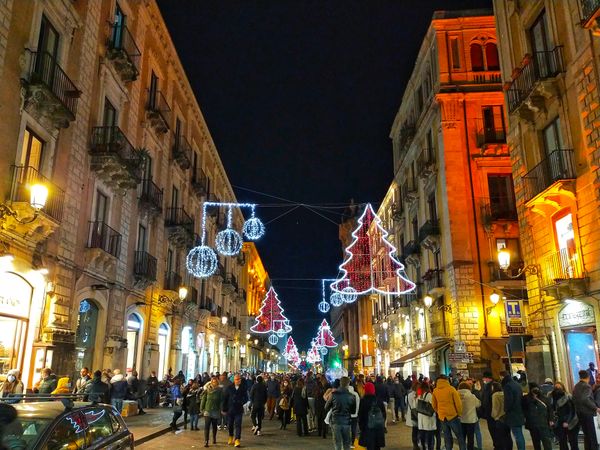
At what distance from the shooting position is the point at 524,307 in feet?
88.0

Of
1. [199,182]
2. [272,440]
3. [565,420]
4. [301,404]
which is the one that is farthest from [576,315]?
[199,182]

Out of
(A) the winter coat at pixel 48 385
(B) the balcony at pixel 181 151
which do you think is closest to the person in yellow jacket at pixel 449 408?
(A) the winter coat at pixel 48 385

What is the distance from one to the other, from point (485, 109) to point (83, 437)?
2853cm

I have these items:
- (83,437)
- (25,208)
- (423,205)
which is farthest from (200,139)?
(83,437)

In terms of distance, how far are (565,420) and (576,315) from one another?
16.2 feet

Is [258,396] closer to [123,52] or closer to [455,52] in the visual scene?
[123,52]

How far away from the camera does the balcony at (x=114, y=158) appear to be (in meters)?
18.4

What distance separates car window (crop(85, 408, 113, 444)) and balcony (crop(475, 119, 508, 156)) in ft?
84.6

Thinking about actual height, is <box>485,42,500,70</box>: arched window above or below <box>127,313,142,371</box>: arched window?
above

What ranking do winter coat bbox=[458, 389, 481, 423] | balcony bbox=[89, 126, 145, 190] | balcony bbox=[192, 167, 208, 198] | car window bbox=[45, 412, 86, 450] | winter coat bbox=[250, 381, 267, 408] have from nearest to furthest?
car window bbox=[45, 412, 86, 450], winter coat bbox=[458, 389, 481, 423], winter coat bbox=[250, 381, 267, 408], balcony bbox=[89, 126, 145, 190], balcony bbox=[192, 167, 208, 198]

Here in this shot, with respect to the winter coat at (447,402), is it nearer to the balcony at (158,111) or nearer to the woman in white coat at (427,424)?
the woman in white coat at (427,424)

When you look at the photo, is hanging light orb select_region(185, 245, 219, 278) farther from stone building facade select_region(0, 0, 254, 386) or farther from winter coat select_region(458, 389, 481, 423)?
winter coat select_region(458, 389, 481, 423)

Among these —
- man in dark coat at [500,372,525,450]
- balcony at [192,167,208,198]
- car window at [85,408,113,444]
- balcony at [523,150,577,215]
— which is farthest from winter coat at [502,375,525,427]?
balcony at [192,167,208,198]

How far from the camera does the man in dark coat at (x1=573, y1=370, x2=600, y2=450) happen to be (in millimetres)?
10328
